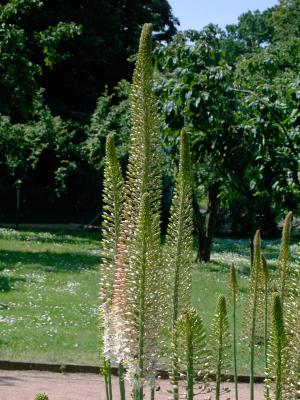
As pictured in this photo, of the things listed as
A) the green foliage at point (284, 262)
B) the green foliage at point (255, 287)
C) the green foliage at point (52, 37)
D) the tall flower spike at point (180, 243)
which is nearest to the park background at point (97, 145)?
the green foliage at point (52, 37)

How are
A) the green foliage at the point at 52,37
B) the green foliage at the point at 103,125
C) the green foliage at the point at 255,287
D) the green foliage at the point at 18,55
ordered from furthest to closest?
1. the green foliage at the point at 103,125
2. the green foliage at the point at 52,37
3. the green foliage at the point at 18,55
4. the green foliage at the point at 255,287

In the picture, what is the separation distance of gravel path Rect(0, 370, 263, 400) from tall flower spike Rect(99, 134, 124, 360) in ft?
22.5

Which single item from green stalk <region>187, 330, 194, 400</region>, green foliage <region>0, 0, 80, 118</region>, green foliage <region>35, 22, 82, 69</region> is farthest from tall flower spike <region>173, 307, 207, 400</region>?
green foliage <region>35, 22, 82, 69</region>

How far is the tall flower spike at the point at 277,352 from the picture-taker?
5.30 feet

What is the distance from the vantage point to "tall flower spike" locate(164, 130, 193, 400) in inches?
78.2

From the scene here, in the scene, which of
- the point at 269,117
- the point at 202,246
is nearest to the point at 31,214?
the point at 202,246

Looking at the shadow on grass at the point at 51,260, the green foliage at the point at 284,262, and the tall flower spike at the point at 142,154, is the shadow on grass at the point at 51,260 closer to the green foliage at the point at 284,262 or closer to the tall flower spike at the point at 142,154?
the green foliage at the point at 284,262

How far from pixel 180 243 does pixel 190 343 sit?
292 millimetres

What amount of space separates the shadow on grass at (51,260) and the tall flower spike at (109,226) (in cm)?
1718

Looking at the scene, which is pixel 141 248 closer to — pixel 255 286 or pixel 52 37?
pixel 255 286

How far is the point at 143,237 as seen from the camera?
6.19ft

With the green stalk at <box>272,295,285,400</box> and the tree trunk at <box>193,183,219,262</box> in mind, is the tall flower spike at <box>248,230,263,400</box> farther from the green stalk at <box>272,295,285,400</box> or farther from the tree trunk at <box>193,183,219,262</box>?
the tree trunk at <box>193,183,219,262</box>

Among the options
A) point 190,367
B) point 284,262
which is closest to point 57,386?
point 284,262

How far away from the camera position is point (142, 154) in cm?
199
